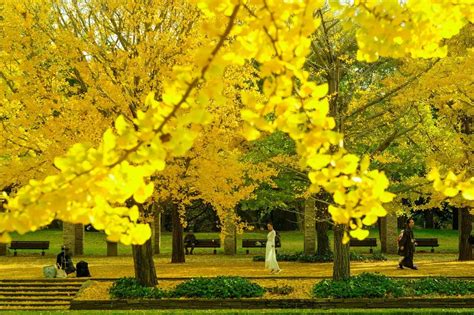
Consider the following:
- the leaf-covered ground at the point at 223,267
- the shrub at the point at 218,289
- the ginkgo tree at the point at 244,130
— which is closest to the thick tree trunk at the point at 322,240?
the leaf-covered ground at the point at 223,267

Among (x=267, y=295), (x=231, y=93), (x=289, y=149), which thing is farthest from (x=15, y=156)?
(x=289, y=149)

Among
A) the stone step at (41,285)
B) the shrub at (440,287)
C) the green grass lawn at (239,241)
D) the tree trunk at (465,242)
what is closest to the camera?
the shrub at (440,287)

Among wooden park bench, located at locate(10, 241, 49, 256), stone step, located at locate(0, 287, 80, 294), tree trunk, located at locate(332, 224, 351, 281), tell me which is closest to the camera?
tree trunk, located at locate(332, 224, 351, 281)

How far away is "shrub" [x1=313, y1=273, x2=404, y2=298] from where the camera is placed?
13266 millimetres

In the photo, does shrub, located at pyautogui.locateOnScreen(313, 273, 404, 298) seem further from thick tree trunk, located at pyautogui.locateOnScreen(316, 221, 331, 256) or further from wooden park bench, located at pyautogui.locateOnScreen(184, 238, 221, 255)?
wooden park bench, located at pyautogui.locateOnScreen(184, 238, 221, 255)

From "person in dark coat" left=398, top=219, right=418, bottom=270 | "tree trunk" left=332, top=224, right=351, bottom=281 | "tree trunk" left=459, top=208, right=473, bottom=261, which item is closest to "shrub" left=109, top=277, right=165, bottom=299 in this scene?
"tree trunk" left=332, top=224, right=351, bottom=281

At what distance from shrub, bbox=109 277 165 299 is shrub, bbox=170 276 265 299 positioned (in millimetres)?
374

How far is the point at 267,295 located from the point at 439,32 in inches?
421

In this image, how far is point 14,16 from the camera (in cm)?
1293

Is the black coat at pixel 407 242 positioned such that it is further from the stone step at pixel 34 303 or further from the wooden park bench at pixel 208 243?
the stone step at pixel 34 303

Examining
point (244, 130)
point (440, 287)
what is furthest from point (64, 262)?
point (244, 130)

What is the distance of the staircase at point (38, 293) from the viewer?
14.5 m

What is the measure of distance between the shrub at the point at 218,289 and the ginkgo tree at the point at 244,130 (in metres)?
10.3

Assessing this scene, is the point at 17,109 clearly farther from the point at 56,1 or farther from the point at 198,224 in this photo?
the point at 198,224
